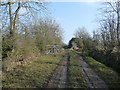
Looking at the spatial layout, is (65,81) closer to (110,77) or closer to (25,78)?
(25,78)

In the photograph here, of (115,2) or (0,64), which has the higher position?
(115,2)

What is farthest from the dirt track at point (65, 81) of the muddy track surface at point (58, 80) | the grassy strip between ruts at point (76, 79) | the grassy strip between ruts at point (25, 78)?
the grassy strip between ruts at point (25, 78)

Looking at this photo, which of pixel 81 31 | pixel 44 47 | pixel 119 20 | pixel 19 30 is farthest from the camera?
pixel 81 31

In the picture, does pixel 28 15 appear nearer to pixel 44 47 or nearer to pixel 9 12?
pixel 9 12

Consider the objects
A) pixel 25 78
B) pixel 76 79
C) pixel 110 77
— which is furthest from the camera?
pixel 110 77

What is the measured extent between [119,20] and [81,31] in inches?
2474

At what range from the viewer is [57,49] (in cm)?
7175

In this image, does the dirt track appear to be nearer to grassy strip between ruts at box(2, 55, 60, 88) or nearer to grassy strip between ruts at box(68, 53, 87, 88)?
grassy strip between ruts at box(68, 53, 87, 88)

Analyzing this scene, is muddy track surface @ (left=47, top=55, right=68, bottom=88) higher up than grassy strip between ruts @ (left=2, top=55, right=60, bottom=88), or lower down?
lower down

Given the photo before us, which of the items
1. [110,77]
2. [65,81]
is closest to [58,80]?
[65,81]

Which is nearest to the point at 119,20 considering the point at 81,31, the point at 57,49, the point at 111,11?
the point at 111,11

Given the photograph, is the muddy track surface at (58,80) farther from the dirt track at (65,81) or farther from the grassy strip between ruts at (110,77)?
the grassy strip between ruts at (110,77)

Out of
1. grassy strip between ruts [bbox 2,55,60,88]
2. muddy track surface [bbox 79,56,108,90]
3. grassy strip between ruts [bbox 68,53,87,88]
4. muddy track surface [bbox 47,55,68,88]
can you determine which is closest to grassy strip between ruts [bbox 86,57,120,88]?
muddy track surface [bbox 79,56,108,90]

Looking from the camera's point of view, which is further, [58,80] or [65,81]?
[58,80]
